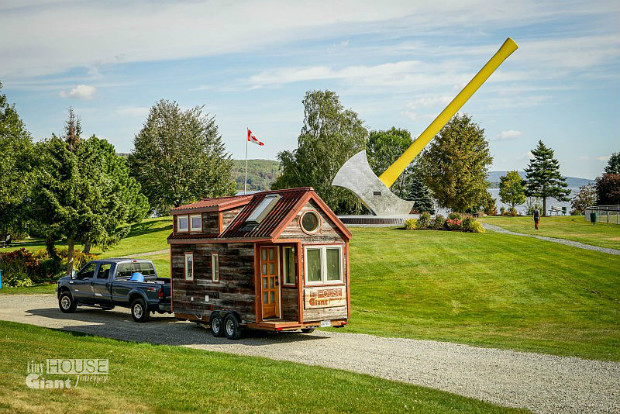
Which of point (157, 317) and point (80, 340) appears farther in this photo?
point (157, 317)

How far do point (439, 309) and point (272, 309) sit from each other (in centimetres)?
964

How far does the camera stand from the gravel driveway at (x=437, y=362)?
1102 centimetres

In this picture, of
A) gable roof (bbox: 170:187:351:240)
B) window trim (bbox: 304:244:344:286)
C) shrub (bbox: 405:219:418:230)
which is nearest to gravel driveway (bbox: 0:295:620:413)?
window trim (bbox: 304:244:344:286)

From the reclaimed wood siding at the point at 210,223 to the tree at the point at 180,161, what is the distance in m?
40.6

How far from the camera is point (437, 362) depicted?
13.7 m

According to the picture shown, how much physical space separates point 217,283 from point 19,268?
21.9m

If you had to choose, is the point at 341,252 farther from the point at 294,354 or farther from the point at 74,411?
the point at 74,411

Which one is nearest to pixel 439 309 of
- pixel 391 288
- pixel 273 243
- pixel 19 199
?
pixel 391 288

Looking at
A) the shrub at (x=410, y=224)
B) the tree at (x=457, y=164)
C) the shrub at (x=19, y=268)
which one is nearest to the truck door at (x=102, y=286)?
the shrub at (x=19, y=268)

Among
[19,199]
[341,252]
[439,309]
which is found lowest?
[439,309]

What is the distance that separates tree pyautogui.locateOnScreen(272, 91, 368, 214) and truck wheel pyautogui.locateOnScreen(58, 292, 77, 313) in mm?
40166

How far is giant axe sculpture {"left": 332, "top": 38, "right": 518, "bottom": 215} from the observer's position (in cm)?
4691

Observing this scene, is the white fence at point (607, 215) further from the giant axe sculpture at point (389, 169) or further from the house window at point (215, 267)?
the house window at point (215, 267)

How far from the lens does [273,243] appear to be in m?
16.3
